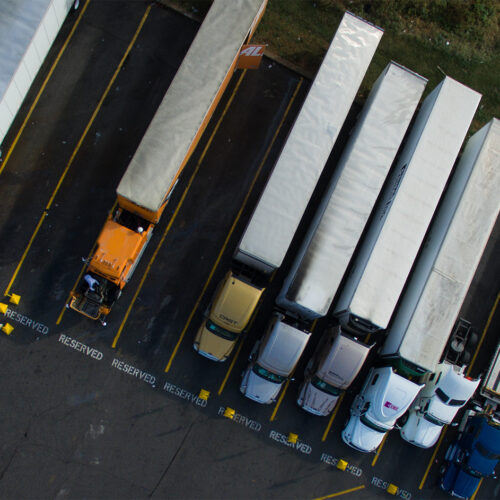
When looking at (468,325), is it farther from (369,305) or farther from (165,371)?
(165,371)

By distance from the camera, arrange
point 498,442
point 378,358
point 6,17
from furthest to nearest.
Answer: point 378,358
point 498,442
point 6,17

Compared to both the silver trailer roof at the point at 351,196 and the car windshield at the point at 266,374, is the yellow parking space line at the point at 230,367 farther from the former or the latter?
the silver trailer roof at the point at 351,196

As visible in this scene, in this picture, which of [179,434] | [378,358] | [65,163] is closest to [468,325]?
[378,358]

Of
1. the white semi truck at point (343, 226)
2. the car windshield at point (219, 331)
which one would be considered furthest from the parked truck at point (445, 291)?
the car windshield at point (219, 331)

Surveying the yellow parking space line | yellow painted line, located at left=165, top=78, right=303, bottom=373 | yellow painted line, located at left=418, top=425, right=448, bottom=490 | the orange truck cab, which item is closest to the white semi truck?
the yellow parking space line

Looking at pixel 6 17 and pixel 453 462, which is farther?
pixel 453 462

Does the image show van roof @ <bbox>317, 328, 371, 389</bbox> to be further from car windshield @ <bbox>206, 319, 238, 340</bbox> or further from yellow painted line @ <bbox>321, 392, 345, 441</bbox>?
car windshield @ <bbox>206, 319, 238, 340</bbox>

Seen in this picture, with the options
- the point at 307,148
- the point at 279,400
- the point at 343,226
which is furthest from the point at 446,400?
the point at 307,148
